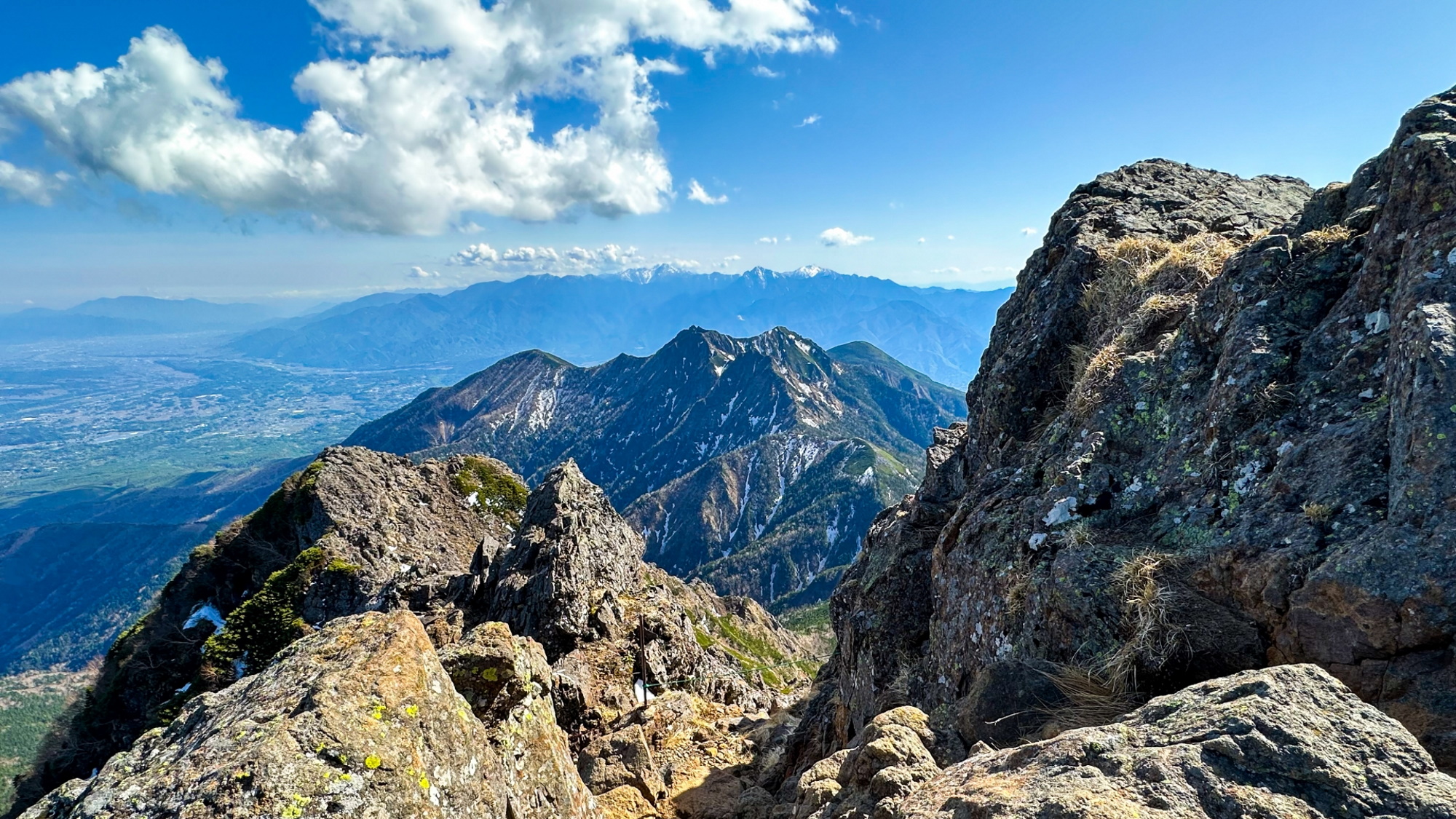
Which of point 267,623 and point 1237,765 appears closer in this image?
point 1237,765

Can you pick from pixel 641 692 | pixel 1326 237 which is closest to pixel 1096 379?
pixel 1326 237

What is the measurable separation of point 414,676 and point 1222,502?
13.0m

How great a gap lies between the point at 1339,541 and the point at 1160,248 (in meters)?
12.4

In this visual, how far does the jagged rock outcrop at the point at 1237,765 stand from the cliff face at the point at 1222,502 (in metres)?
1.56

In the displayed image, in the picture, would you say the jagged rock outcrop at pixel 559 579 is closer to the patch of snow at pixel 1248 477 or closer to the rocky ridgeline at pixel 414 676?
the rocky ridgeline at pixel 414 676

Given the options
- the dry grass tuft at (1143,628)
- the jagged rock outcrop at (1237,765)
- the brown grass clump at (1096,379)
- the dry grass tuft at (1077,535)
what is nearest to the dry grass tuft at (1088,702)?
the dry grass tuft at (1143,628)

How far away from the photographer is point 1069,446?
1327cm

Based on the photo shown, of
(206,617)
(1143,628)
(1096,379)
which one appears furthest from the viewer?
(206,617)

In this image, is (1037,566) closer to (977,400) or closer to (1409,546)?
(1409,546)

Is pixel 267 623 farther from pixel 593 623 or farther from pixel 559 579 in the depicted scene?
pixel 593 623

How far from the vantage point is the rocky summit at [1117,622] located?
618 cm

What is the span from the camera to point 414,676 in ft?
30.4

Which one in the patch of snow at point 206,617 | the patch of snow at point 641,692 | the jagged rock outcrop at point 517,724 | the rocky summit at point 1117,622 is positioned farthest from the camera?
the patch of snow at point 206,617

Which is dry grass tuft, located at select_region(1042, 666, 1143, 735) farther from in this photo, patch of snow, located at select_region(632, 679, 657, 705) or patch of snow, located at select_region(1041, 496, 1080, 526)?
patch of snow, located at select_region(632, 679, 657, 705)
